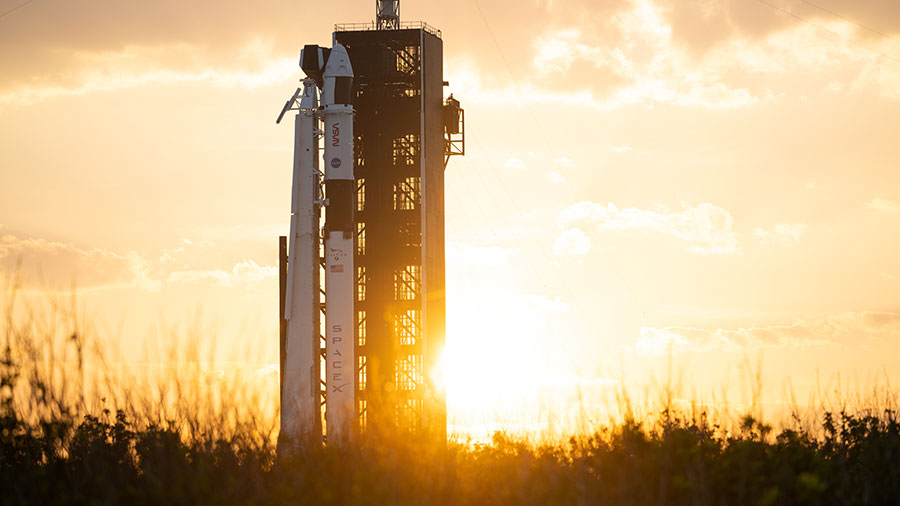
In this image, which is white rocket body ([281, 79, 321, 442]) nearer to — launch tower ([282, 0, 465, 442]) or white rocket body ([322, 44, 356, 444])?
white rocket body ([322, 44, 356, 444])

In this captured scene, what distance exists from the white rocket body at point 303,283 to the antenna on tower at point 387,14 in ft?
44.6

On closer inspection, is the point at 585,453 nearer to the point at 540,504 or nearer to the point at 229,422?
the point at 540,504

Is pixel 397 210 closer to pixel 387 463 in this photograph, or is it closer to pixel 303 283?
pixel 303 283

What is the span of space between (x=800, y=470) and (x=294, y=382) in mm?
21065

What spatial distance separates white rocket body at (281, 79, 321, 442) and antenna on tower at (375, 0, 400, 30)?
1359cm

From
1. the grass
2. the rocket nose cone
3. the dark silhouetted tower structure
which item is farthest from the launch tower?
the grass

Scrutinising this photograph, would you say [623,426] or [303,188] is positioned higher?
[303,188]

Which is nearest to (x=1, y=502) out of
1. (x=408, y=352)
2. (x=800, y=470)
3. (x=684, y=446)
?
(x=684, y=446)

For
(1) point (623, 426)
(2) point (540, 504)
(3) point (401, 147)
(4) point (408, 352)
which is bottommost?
(2) point (540, 504)

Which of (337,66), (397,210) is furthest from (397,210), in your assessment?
(337,66)

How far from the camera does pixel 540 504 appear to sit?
19203 millimetres

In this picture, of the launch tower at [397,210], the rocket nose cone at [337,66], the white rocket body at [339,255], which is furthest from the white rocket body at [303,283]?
the launch tower at [397,210]

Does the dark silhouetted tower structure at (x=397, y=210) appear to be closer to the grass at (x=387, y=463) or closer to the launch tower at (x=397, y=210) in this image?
the launch tower at (x=397, y=210)

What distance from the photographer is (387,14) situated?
5234cm
